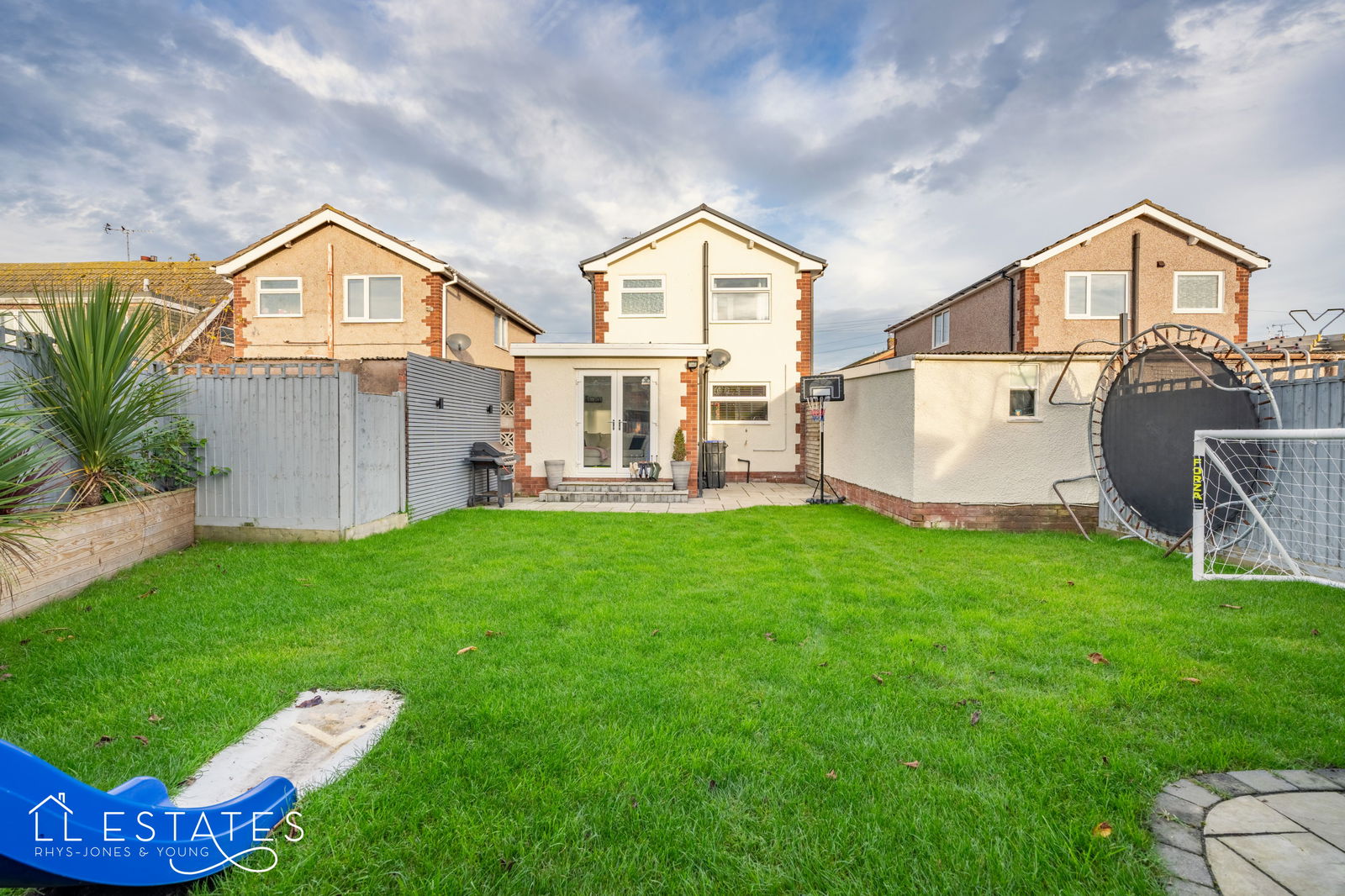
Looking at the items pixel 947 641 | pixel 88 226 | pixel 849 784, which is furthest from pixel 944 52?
pixel 88 226

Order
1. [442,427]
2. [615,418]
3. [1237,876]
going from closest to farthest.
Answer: [1237,876] → [442,427] → [615,418]

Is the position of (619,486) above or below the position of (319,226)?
below

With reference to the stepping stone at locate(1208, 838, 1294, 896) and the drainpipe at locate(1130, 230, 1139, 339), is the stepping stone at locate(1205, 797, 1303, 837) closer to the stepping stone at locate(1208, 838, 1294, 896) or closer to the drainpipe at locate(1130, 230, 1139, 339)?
the stepping stone at locate(1208, 838, 1294, 896)

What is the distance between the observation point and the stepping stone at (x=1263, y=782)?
7.52 ft

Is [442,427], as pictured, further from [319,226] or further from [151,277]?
[151,277]

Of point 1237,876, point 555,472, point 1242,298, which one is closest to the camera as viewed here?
point 1237,876

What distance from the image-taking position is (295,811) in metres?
2.08

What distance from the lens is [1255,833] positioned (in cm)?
203

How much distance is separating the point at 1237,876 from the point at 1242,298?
19408mm

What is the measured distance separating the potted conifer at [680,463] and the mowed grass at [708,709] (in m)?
5.75

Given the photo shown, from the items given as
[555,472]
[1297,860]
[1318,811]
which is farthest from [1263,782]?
[555,472]

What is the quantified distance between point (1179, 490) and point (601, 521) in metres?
7.13

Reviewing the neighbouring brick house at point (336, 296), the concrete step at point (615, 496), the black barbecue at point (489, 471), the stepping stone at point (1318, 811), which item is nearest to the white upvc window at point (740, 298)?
the concrete step at point (615, 496)

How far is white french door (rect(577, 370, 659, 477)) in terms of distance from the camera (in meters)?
12.3
